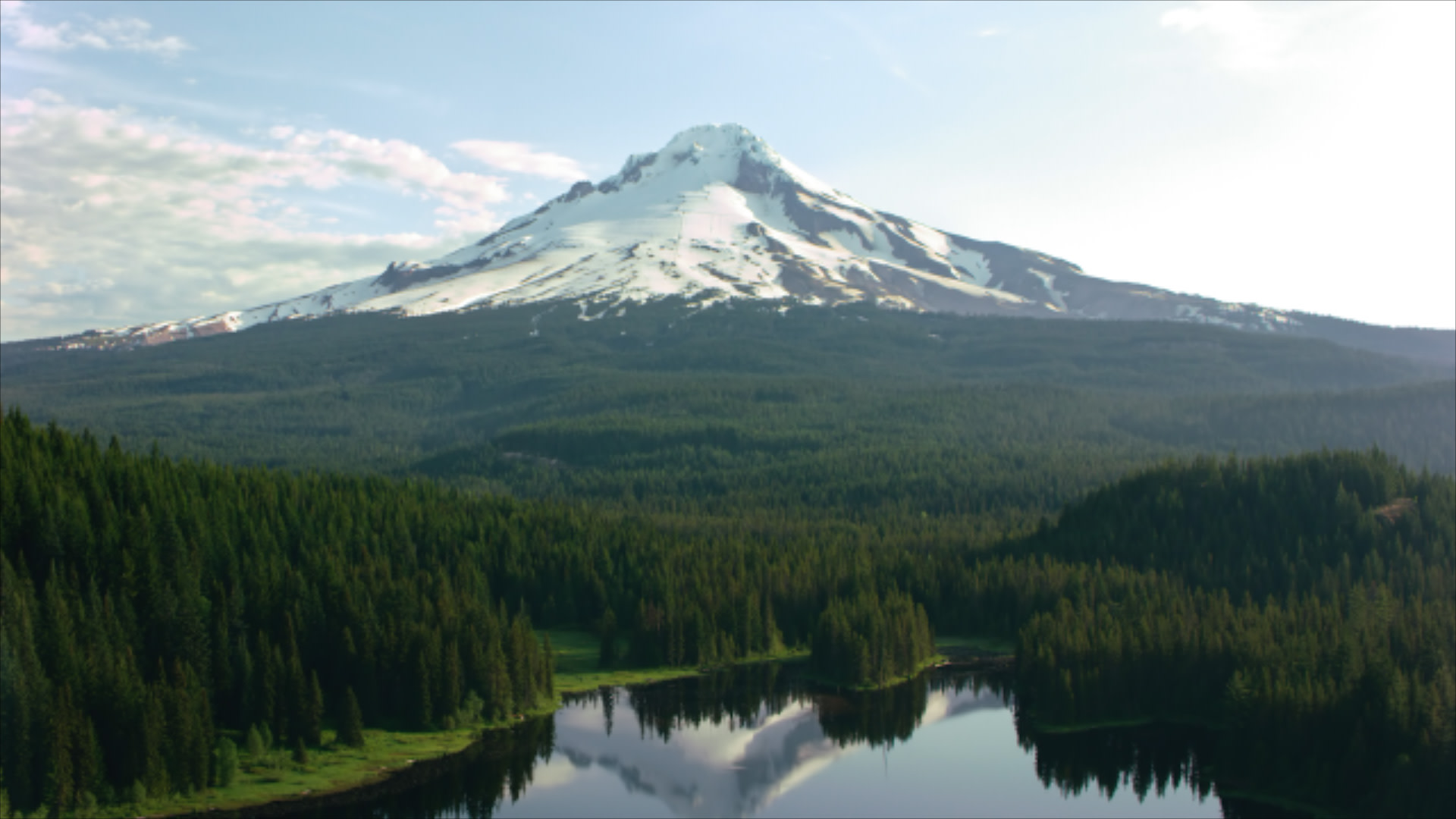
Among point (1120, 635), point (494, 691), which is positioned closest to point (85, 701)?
point (494, 691)

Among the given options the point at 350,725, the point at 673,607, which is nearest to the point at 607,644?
the point at 673,607

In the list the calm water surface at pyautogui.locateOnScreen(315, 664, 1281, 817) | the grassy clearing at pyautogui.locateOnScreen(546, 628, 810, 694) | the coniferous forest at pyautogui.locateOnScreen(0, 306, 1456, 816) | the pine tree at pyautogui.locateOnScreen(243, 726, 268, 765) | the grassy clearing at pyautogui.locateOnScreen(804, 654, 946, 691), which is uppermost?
the coniferous forest at pyautogui.locateOnScreen(0, 306, 1456, 816)

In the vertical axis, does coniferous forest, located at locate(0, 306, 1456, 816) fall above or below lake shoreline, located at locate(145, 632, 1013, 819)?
above

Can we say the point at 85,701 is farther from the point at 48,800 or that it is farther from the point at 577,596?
the point at 577,596

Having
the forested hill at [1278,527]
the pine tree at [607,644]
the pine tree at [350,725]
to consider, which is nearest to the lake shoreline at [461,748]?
the pine tree at [607,644]

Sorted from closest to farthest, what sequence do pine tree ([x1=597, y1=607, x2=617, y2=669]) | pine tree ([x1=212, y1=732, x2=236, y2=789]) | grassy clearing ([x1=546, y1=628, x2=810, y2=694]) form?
pine tree ([x1=212, y1=732, x2=236, y2=789]) → grassy clearing ([x1=546, y1=628, x2=810, y2=694]) → pine tree ([x1=597, y1=607, x2=617, y2=669])

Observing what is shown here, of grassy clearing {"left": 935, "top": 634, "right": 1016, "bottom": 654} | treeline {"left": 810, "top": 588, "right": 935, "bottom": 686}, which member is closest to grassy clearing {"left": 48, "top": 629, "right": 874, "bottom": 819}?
treeline {"left": 810, "top": 588, "right": 935, "bottom": 686}

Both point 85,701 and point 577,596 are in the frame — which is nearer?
point 85,701

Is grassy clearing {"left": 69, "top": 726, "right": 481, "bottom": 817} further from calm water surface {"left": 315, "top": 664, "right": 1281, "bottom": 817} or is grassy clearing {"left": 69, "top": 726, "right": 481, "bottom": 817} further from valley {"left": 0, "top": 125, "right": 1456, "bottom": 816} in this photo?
calm water surface {"left": 315, "top": 664, "right": 1281, "bottom": 817}
